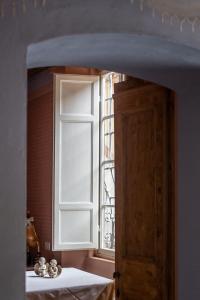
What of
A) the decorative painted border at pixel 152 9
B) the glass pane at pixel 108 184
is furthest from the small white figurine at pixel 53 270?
the decorative painted border at pixel 152 9

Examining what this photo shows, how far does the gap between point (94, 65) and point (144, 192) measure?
1.11 meters

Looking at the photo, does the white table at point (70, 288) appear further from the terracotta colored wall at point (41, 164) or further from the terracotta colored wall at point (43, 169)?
the terracotta colored wall at point (41, 164)

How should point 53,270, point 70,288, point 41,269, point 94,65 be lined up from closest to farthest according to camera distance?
point 94,65
point 70,288
point 53,270
point 41,269

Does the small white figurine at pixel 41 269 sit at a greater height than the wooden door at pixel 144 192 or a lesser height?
lesser

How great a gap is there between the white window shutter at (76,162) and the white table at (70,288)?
133 centimetres

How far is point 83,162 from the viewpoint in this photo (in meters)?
7.21

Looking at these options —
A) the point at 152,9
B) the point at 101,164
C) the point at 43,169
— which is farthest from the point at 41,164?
the point at 152,9

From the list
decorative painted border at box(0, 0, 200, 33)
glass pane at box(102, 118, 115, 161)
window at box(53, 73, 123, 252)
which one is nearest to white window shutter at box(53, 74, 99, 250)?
window at box(53, 73, 123, 252)

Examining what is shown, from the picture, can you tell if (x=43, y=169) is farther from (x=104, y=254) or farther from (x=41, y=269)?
(x=41, y=269)

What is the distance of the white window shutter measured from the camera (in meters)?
7.07

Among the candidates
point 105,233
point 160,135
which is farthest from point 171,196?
point 105,233

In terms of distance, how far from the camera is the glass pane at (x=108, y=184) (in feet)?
23.0

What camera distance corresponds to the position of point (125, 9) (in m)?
3.43

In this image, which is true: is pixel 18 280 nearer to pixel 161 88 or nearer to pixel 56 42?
pixel 56 42
